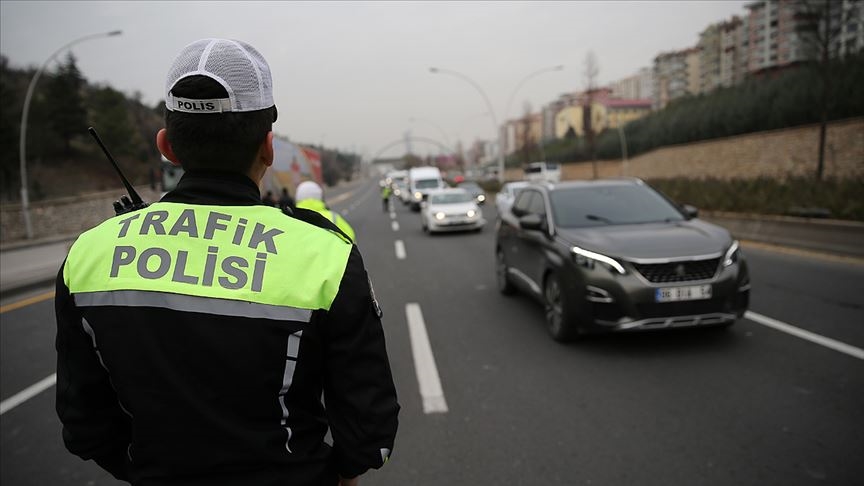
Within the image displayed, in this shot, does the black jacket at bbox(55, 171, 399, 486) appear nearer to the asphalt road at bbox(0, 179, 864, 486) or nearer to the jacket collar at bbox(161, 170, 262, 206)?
the jacket collar at bbox(161, 170, 262, 206)

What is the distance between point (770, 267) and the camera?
31.3 feet

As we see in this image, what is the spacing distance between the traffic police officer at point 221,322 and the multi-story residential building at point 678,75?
138 meters

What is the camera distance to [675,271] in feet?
16.8

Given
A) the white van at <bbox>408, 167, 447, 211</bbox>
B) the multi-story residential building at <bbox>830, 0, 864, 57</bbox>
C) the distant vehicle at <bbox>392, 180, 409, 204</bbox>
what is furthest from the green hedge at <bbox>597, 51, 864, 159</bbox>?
the distant vehicle at <bbox>392, 180, 409, 204</bbox>

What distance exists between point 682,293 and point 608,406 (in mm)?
1511

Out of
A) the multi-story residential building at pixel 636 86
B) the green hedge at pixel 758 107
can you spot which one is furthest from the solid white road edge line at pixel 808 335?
the multi-story residential building at pixel 636 86

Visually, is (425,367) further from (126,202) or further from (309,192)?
(126,202)

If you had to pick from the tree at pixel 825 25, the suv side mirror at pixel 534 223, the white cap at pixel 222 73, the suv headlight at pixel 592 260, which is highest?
the tree at pixel 825 25

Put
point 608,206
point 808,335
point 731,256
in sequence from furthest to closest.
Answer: point 608,206 < point 808,335 < point 731,256

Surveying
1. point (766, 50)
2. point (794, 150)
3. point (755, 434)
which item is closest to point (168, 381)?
point (755, 434)

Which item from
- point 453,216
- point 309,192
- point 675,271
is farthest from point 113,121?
point 675,271

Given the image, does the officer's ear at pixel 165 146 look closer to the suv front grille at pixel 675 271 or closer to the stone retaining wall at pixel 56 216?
the suv front grille at pixel 675 271

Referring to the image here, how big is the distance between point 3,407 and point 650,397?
505 cm

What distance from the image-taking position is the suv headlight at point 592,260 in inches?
205
